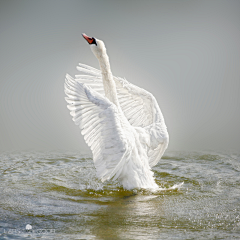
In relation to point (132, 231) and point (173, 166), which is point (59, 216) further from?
point (173, 166)

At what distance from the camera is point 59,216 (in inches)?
137

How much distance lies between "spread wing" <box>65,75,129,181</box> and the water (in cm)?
53

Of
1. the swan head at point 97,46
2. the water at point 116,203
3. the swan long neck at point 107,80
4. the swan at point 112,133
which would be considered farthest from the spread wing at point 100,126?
the swan head at point 97,46

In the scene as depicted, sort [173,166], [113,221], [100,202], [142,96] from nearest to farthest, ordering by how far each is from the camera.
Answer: [113,221] < [100,202] < [142,96] < [173,166]

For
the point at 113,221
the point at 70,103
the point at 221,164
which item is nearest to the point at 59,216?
the point at 113,221

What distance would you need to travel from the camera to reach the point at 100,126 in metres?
4.28

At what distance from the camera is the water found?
3064 millimetres

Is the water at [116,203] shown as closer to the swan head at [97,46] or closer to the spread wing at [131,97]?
the spread wing at [131,97]

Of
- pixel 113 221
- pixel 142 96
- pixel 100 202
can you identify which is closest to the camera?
pixel 113 221

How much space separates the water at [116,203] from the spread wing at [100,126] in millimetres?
530

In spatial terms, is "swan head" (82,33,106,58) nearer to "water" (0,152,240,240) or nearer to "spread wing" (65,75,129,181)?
"spread wing" (65,75,129,181)

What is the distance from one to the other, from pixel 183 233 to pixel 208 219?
0.53 metres

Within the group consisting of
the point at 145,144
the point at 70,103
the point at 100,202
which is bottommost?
the point at 100,202

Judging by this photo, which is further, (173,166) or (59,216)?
(173,166)
